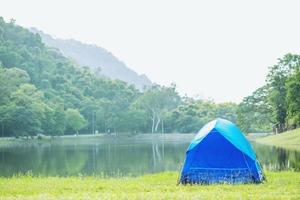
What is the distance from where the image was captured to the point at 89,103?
103m

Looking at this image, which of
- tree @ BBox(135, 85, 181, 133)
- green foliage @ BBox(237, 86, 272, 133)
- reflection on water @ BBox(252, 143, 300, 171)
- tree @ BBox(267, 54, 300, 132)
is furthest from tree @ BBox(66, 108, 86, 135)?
reflection on water @ BBox(252, 143, 300, 171)

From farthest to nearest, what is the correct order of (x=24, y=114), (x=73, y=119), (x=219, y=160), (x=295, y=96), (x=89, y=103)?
(x=89, y=103), (x=73, y=119), (x=24, y=114), (x=295, y=96), (x=219, y=160)

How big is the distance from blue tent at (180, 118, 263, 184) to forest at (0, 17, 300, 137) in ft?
140

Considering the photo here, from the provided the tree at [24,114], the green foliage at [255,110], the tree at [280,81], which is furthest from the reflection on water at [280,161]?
the tree at [24,114]

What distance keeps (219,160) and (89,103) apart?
8857 centimetres

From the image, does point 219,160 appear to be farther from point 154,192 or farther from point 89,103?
point 89,103

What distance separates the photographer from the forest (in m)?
66.8

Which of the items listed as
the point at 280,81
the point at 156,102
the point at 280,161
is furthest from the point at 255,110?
the point at 156,102

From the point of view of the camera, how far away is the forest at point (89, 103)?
66750mm

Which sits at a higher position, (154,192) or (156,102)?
(156,102)

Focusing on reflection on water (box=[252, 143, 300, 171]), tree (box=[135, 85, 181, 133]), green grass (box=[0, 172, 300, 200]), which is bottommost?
reflection on water (box=[252, 143, 300, 171])

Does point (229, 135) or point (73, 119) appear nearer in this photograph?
point (229, 135)

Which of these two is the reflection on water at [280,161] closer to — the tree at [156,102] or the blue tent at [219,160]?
the blue tent at [219,160]

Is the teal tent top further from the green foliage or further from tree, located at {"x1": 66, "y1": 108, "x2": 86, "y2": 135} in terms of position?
tree, located at {"x1": 66, "y1": 108, "x2": 86, "y2": 135}
